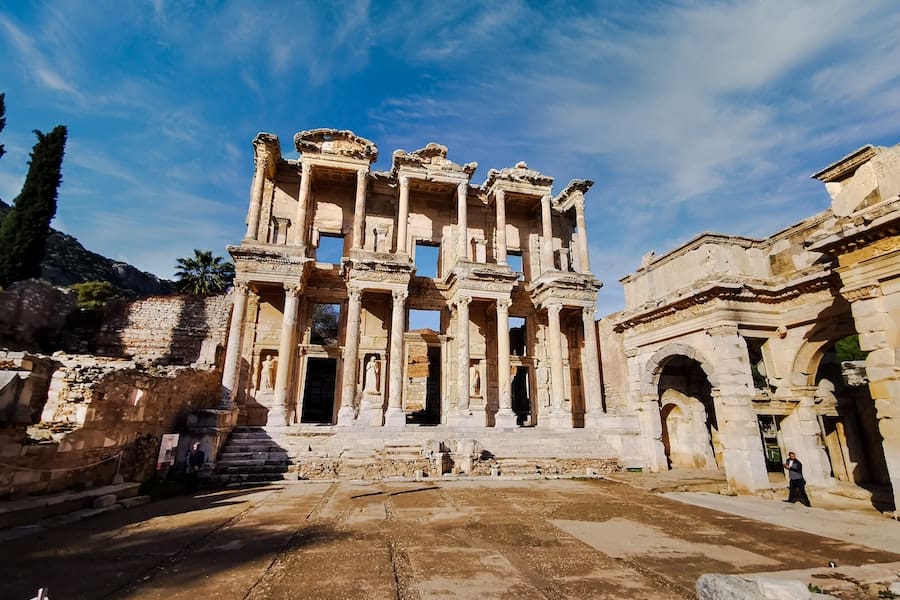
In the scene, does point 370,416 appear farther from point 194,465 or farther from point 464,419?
point 194,465

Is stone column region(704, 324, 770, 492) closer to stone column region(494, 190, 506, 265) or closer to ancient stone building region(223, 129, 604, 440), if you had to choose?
ancient stone building region(223, 129, 604, 440)

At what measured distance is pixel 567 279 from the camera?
19.5m

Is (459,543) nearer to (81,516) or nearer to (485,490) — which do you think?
(485,490)

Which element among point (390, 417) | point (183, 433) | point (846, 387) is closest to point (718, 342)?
point (846, 387)

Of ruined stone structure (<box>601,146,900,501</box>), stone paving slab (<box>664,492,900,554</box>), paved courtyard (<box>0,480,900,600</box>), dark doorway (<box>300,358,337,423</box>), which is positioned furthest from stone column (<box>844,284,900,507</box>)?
dark doorway (<box>300,358,337,423</box>)

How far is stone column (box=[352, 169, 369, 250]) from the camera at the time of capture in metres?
19.3

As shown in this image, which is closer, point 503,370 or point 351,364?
point 351,364

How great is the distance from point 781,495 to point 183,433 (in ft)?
51.5

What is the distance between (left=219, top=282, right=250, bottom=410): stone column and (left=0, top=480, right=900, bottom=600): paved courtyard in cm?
790

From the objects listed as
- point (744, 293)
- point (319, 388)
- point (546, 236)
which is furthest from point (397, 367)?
point (319, 388)

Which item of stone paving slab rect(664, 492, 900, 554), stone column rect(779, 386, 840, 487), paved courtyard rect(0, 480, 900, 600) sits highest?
stone column rect(779, 386, 840, 487)

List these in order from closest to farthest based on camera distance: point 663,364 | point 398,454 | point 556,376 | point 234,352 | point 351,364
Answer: point 663,364 < point 398,454 < point 234,352 < point 351,364 < point 556,376

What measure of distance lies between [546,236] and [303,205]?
476 inches

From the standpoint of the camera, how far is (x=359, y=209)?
19625 mm
